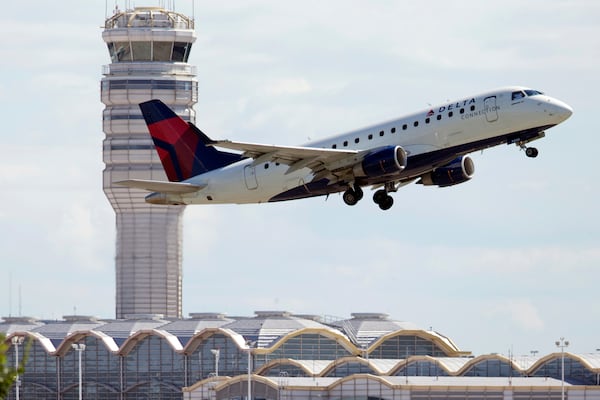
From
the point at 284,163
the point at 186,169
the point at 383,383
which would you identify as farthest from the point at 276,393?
the point at 284,163

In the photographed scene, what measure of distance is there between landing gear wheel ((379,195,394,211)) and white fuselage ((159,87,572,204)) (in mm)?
2622

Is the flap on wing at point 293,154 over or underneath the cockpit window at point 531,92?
underneath

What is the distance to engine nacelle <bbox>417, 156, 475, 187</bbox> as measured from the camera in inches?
4473

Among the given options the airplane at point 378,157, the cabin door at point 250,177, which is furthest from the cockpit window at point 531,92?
the cabin door at point 250,177

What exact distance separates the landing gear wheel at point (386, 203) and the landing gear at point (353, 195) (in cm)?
279

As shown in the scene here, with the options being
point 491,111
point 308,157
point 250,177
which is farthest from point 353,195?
point 491,111

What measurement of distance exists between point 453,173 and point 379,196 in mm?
5285

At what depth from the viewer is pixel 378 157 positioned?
108062mm

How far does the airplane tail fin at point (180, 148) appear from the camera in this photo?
123 m

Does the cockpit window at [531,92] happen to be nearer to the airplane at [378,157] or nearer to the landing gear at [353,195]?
the airplane at [378,157]

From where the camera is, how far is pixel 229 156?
122m

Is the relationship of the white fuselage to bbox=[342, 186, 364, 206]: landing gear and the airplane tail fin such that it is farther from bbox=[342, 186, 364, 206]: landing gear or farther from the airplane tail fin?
the airplane tail fin

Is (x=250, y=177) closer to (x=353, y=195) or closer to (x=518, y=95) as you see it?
(x=353, y=195)

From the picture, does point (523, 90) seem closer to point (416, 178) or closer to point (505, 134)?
point (505, 134)
